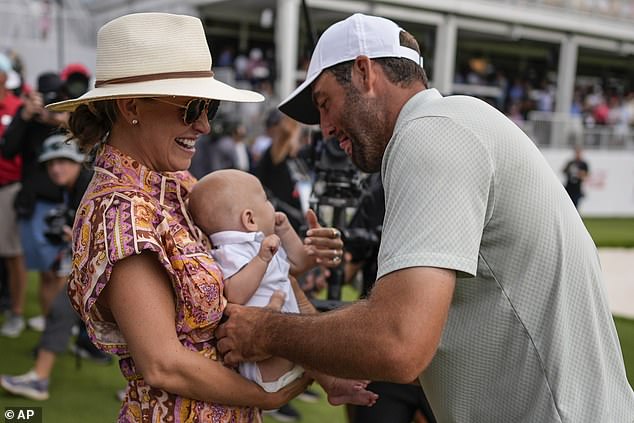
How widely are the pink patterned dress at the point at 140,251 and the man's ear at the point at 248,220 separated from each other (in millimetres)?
144

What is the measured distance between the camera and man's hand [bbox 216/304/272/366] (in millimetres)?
1798

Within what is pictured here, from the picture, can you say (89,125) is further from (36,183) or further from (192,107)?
(36,183)

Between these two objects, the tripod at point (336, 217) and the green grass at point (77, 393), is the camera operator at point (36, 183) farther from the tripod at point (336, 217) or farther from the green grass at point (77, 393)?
the tripod at point (336, 217)

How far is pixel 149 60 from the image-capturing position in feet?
5.96

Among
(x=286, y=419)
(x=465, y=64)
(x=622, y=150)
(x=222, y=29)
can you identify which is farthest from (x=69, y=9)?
(x=286, y=419)

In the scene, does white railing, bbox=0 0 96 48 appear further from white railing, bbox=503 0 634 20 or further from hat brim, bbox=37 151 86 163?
white railing, bbox=503 0 634 20

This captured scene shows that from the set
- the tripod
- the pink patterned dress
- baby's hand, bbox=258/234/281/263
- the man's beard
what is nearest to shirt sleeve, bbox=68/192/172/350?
the pink patterned dress

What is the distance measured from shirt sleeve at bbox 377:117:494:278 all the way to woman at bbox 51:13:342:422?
0.58 meters

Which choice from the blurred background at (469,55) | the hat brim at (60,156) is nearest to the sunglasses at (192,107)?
the hat brim at (60,156)

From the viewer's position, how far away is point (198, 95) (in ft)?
5.96

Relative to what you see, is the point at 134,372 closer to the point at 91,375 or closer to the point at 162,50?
the point at 162,50

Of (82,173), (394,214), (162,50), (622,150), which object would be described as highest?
(162,50)

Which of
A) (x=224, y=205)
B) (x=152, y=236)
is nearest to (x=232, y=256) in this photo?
(x=224, y=205)

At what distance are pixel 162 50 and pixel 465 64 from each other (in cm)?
2697
